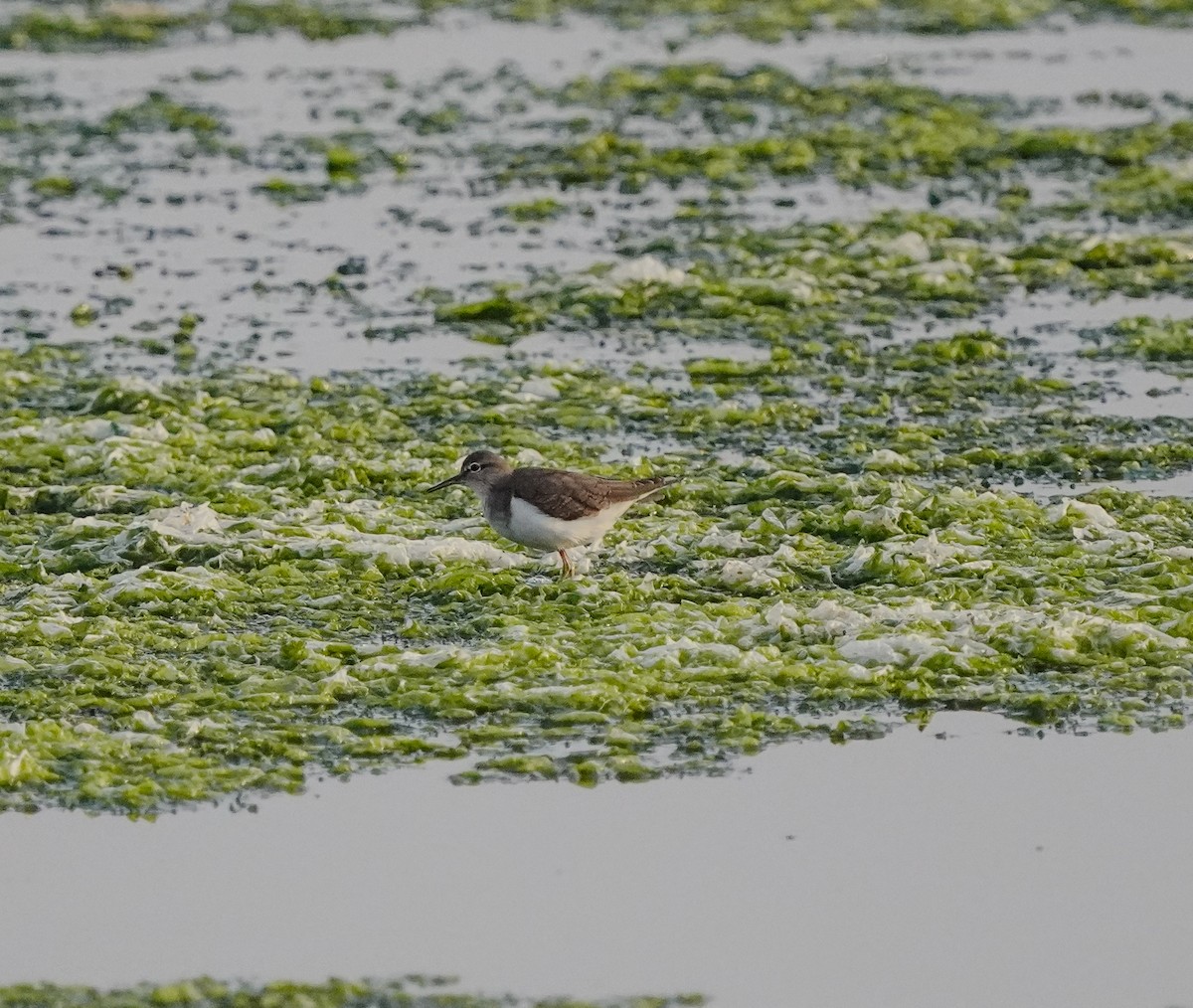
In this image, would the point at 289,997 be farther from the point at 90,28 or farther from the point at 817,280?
the point at 90,28

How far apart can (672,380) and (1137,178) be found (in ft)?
17.3

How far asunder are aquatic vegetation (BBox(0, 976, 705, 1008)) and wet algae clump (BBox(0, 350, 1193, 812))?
3.65 ft

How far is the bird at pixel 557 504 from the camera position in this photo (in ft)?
28.0

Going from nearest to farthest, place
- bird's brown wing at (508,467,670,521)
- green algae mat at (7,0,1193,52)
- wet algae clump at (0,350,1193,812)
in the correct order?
→ wet algae clump at (0,350,1193,812), bird's brown wing at (508,467,670,521), green algae mat at (7,0,1193,52)

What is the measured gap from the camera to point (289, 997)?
5566 mm

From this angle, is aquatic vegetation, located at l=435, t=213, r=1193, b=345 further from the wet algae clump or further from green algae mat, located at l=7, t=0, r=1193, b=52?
green algae mat, located at l=7, t=0, r=1193, b=52

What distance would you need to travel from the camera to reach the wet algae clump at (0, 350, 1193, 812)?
283 inches

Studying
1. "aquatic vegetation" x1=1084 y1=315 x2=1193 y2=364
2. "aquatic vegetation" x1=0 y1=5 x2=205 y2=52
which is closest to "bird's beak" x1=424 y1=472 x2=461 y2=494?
"aquatic vegetation" x1=1084 y1=315 x2=1193 y2=364

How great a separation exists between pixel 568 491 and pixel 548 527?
0.16 metres

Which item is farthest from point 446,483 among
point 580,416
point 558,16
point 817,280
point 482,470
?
point 558,16

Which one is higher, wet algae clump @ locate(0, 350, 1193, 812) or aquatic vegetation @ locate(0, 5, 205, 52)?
aquatic vegetation @ locate(0, 5, 205, 52)

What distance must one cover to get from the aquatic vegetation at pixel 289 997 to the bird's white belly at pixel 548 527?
3.12m

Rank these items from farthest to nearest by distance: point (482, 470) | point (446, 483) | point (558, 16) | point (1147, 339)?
1. point (558, 16)
2. point (1147, 339)
3. point (446, 483)
4. point (482, 470)

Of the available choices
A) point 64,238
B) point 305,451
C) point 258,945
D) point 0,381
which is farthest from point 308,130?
point 258,945
